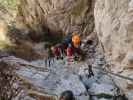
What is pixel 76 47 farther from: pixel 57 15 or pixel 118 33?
pixel 57 15

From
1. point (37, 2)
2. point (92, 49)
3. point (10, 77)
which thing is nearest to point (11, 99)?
point (10, 77)

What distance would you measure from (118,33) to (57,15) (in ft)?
25.9

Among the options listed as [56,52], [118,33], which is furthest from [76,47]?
[118,33]

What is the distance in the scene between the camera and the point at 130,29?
22.2ft

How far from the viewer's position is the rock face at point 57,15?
14.1 m

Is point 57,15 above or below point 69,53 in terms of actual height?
above

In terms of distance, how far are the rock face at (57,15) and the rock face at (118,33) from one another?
5.30 m

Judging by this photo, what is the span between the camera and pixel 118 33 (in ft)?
24.1

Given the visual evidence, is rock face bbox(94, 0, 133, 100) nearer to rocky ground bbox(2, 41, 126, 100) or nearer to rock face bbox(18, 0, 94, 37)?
rocky ground bbox(2, 41, 126, 100)

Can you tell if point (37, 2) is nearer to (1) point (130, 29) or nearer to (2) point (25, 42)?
(2) point (25, 42)

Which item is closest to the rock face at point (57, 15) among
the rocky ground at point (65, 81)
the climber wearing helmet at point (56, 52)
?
the climber wearing helmet at point (56, 52)

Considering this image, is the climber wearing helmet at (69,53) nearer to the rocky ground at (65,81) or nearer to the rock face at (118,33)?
the rocky ground at (65,81)

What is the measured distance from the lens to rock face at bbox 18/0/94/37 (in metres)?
14.1

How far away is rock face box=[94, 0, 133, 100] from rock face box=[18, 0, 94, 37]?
5.30 m
